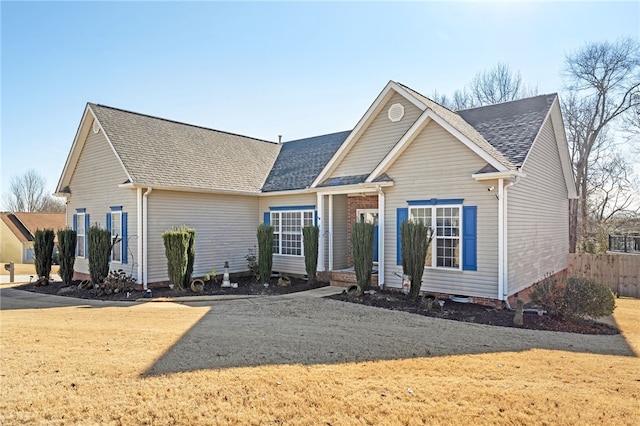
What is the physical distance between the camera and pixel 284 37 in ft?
41.3

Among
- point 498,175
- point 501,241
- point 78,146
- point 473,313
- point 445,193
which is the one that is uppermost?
point 78,146

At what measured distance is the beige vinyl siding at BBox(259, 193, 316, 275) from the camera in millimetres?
15367

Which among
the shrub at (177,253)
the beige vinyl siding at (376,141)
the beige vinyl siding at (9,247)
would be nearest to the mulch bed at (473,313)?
the beige vinyl siding at (376,141)

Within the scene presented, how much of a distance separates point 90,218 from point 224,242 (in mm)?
5519

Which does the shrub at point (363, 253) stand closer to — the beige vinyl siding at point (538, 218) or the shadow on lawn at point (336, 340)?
the shadow on lawn at point (336, 340)

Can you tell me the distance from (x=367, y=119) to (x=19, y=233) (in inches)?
1376

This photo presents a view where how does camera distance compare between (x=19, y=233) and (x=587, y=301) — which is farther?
(x=19, y=233)

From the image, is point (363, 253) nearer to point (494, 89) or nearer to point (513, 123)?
point (513, 123)

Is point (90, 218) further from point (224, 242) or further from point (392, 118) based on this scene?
point (392, 118)

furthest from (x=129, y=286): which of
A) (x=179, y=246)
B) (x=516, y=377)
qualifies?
(x=516, y=377)

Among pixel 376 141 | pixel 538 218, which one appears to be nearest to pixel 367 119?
pixel 376 141

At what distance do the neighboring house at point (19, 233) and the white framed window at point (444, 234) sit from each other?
33.5 metres

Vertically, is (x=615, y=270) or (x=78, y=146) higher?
(x=78, y=146)

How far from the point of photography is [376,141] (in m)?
13.8
